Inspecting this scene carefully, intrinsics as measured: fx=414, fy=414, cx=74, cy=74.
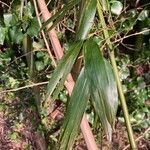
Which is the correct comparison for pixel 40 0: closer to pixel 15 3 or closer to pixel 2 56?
pixel 15 3

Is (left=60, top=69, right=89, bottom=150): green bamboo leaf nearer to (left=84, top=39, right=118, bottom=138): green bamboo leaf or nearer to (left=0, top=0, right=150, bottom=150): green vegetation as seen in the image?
(left=84, top=39, right=118, bottom=138): green bamboo leaf

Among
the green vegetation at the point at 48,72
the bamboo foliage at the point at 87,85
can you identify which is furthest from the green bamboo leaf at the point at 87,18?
the green vegetation at the point at 48,72

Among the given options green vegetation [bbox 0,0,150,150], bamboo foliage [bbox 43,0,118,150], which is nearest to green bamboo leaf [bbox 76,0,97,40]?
bamboo foliage [bbox 43,0,118,150]

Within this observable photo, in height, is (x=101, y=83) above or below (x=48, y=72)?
above

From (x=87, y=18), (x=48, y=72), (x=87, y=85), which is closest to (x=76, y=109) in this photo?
(x=87, y=85)

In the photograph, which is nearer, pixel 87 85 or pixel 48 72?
pixel 87 85

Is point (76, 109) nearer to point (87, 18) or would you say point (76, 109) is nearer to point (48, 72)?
point (87, 18)

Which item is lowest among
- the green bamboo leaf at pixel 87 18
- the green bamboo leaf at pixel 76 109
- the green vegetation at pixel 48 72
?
the green vegetation at pixel 48 72

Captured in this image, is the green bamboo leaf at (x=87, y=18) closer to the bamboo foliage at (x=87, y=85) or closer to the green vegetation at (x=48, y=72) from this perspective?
the bamboo foliage at (x=87, y=85)
